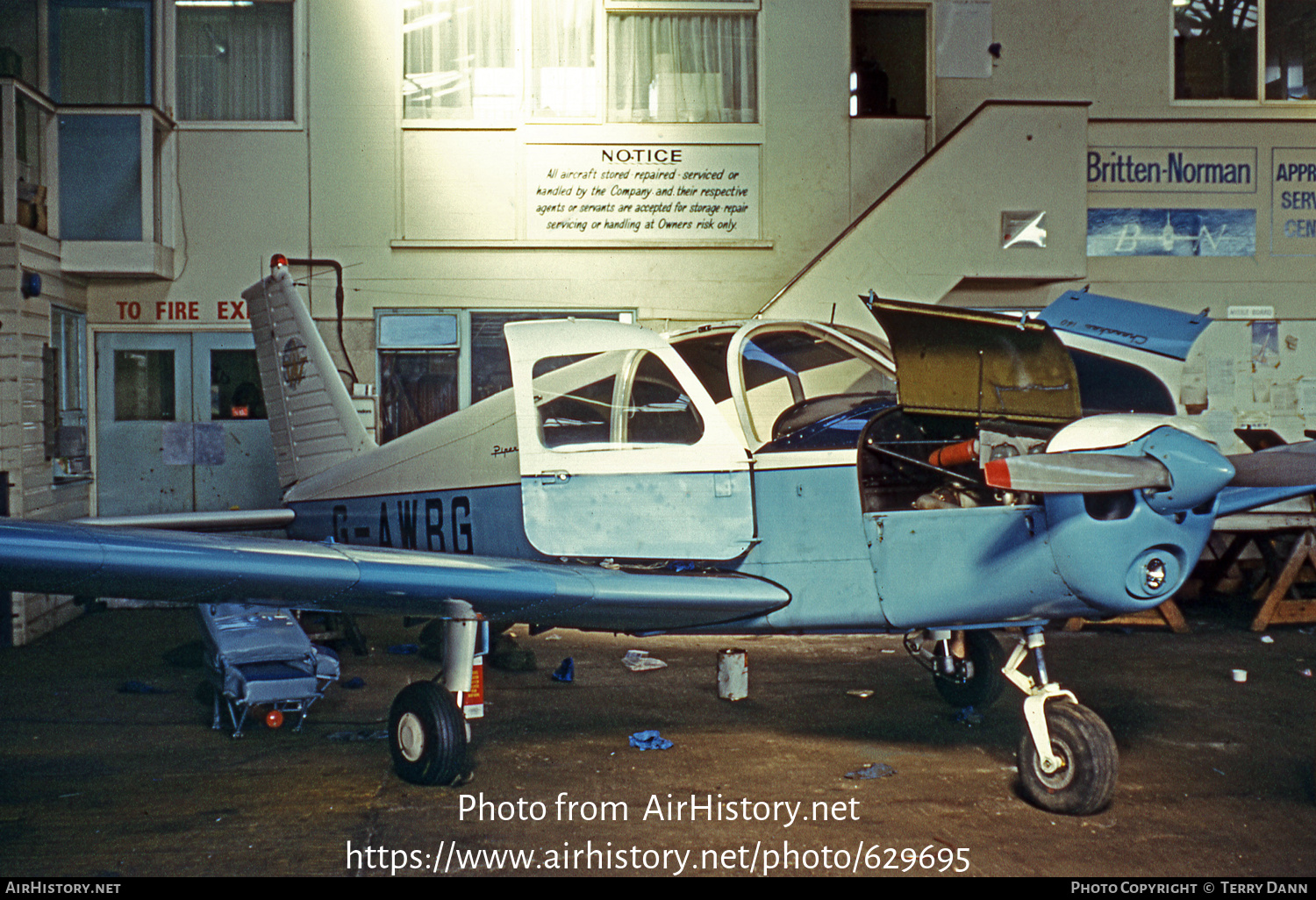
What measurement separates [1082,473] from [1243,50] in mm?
8803

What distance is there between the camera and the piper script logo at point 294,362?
6.89m

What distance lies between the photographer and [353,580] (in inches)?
149

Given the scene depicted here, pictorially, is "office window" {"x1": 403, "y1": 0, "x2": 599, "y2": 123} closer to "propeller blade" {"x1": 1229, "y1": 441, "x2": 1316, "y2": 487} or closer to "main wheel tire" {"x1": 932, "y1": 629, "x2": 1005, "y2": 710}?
"main wheel tire" {"x1": 932, "y1": 629, "x2": 1005, "y2": 710}

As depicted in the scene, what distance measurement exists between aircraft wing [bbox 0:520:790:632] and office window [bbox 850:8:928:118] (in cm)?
700

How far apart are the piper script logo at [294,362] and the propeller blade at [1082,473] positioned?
4994 millimetres

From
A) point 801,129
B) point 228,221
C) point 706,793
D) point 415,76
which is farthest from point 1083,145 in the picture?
point 228,221

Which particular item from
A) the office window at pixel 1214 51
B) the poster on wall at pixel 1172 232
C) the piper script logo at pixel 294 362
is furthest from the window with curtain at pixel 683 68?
the office window at pixel 1214 51

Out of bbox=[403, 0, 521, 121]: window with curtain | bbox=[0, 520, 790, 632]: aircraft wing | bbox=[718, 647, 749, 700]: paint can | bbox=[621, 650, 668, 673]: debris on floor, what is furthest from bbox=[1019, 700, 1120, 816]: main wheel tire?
bbox=[403, 0, 521, 121]: window with curtain

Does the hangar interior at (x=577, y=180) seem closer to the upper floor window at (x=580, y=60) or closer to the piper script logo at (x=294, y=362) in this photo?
the upper floor window at (x=580, y=60)

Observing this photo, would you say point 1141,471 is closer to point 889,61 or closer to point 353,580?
point 353,580

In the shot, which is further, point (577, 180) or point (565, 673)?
point (577, 180)

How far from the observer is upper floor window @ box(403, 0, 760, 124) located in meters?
9.38

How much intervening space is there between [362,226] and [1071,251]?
6.52m

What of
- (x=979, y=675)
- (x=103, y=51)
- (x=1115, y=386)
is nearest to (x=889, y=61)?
(x=1115, y=386)
